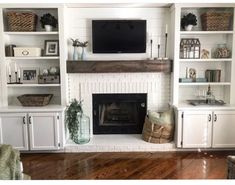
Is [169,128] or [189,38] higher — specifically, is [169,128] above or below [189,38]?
below

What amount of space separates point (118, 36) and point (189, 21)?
1090mm

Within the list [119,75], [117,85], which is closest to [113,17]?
[119,75]

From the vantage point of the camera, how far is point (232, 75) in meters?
3.84

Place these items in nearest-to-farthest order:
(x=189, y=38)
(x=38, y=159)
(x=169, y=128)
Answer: (x=38, y=159) < (x=169, y=128) < (x=189, y=38)

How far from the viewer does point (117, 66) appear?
3791 millimetres

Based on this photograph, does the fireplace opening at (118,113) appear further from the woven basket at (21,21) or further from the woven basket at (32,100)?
the woven basket at (21,21)

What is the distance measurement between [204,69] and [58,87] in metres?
2.40

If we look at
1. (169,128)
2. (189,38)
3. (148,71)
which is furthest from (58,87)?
(189,38)

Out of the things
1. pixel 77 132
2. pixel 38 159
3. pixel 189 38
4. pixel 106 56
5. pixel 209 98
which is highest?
pixel 189 38

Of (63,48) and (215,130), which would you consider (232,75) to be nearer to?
(215,130)

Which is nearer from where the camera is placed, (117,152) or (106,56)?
(117,152)

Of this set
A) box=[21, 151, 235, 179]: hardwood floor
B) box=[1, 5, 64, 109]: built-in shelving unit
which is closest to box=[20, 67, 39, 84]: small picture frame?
box=[1, 5, 64, 109]: built-in shelving unit

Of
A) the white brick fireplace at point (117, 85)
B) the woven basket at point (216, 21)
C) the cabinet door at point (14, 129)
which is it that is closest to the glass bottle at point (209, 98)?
the white brick fireplace at point (117, 85)

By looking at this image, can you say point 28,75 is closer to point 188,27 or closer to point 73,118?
point 73,118
